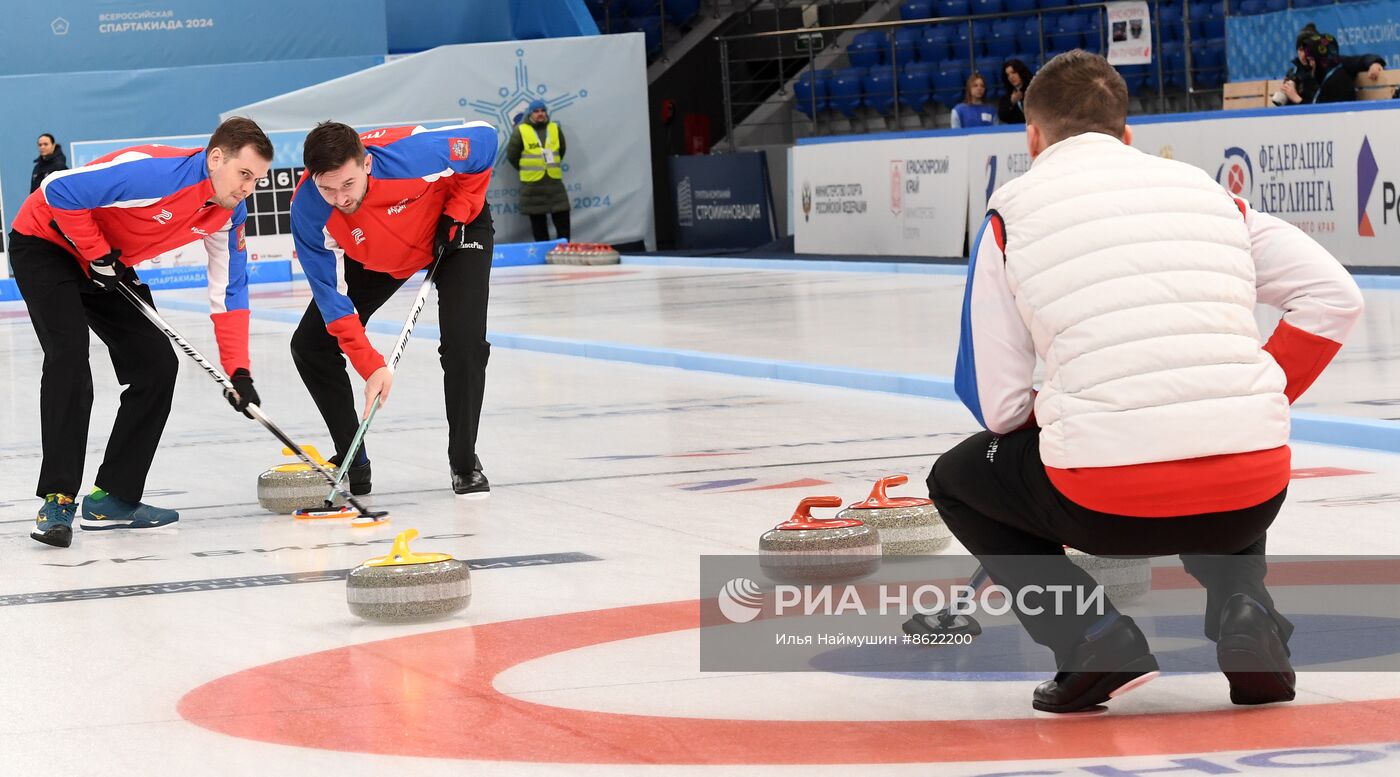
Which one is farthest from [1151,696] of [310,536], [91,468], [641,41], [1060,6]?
[641,41]

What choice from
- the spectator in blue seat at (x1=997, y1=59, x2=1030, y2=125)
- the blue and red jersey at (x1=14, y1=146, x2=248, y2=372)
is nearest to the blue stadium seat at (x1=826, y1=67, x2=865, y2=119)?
the spectator in blue seat at (x1=997, y1=59, x2=1030, y2=125)

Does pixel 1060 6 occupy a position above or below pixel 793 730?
above

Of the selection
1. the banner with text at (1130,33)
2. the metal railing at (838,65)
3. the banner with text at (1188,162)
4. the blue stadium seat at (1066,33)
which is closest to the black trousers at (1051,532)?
the banner with text at (1188,162)

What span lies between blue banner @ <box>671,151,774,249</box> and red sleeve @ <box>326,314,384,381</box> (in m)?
18.4

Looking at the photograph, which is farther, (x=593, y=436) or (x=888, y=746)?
(x=593, y=436)

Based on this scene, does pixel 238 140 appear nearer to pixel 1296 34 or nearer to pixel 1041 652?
pixel 1041 652

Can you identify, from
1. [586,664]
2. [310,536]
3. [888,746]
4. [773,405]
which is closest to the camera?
[888,746]

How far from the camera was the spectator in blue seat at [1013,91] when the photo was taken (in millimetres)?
18516

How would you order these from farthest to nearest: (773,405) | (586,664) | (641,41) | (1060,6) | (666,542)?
1. (641,41)
2. (1060,6)
3. (773,405)
4. (666,542)
5. (586,664)

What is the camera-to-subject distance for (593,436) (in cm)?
907

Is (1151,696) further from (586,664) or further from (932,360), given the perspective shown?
(932,360)

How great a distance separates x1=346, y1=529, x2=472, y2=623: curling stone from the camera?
4.92 m

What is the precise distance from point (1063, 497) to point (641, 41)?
23.4 meters

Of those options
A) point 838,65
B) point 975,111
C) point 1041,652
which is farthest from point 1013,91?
point 1041,652
